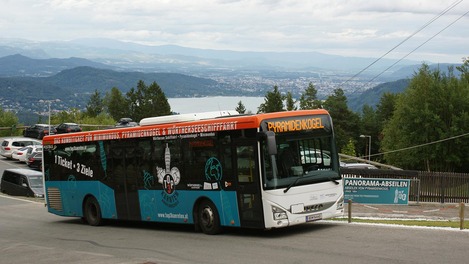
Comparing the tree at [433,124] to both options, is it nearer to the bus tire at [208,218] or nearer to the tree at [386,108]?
the tree at [386,108]

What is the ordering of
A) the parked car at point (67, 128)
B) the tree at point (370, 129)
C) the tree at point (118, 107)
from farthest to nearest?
the tree at point (118, 107) → the tree at point (370, 129) → the parked car at point (67, 128)

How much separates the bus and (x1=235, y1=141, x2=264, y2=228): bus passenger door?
2cm

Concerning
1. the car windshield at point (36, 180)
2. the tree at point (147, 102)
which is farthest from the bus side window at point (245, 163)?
the tree at point (147, 102)

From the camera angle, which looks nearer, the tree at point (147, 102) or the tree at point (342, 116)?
the tree at point (147, 102)

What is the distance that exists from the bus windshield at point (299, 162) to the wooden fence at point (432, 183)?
20.7m

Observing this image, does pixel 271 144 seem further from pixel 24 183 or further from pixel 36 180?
pixel 24 183

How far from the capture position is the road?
1298 cm

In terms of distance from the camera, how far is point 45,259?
49.2 feet

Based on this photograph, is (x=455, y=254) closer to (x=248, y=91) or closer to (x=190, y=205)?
(x=190, y=205)

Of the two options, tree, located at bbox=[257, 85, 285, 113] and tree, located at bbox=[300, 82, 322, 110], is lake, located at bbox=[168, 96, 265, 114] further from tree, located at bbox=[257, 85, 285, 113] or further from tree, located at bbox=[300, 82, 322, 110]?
tree, located at bbox=[300, 82, 322, 110]

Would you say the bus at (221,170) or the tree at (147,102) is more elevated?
the tree at (147,102)

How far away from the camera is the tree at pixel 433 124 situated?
9344 centimetres

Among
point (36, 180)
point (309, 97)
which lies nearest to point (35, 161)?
point (36, 180)

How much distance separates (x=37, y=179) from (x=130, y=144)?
20.9 meters
